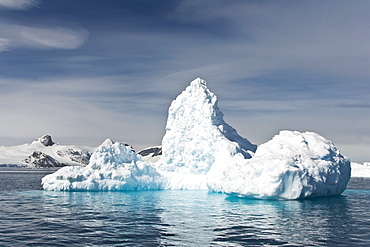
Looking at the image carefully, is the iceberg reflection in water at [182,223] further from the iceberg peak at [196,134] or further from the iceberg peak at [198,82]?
the iceberg peak at [198,82]

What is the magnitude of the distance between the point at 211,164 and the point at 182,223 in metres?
28.6

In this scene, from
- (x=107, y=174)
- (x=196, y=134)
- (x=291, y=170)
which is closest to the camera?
(x=291, y=170)

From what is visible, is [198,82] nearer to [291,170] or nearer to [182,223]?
[291,170]

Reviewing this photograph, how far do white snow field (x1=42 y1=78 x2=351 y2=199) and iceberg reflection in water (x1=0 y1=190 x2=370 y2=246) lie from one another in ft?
8.51

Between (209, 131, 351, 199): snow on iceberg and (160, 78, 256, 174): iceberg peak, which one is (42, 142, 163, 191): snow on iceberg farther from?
(209, 131, 351, 199): snow on iceberg

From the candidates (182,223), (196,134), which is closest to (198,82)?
(196,134)

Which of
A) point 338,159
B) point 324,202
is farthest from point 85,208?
point 338,159

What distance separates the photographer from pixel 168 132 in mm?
56531

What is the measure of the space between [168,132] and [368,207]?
3061cm

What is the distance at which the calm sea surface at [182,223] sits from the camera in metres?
18.5

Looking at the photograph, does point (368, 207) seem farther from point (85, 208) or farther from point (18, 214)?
point (18, 214)

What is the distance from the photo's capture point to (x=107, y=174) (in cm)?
4544

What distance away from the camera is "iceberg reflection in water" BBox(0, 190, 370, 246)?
730 inches

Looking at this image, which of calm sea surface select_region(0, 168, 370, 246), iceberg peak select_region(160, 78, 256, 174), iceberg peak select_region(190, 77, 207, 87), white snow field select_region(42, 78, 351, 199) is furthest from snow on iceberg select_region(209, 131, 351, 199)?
iceberg peak select_region(190, 77, 207, 87)
